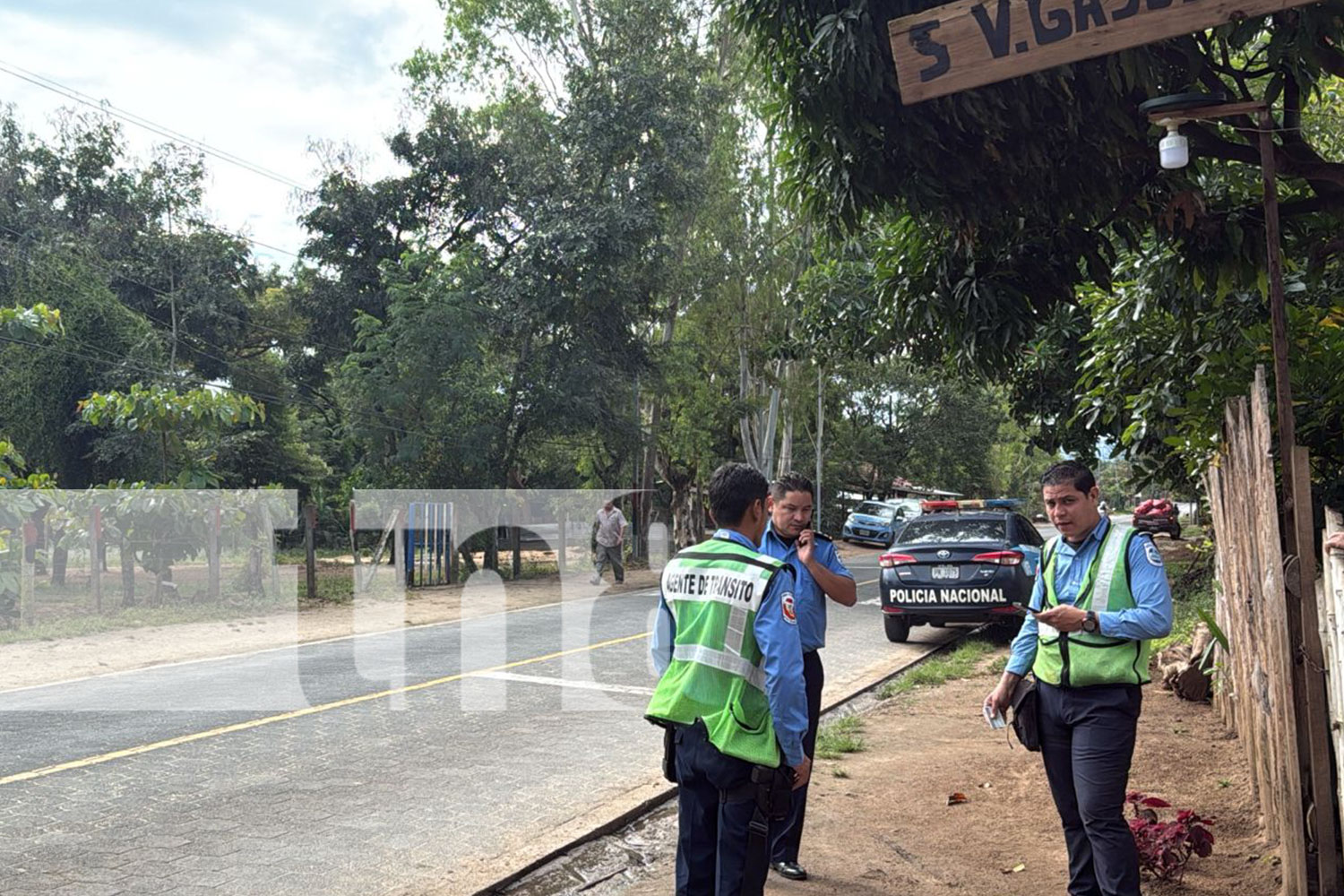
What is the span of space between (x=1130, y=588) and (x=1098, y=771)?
2.23 feet

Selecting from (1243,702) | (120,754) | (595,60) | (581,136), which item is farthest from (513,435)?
(1243,702)

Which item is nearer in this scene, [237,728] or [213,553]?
[237,728]

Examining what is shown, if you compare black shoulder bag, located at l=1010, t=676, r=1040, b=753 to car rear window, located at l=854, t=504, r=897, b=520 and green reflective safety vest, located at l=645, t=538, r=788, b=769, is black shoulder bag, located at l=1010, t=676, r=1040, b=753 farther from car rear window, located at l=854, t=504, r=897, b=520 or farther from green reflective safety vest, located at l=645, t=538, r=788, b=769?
car rear window, located at l=854, t=504, r=897, b=520

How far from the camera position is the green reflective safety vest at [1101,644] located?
14.0 ft

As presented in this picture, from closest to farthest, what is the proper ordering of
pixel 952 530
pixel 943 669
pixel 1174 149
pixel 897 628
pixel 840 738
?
pixel 1174 149 < pixel 840 738 < pixel 943 669 < pixel 897 628 < pixel 952 530

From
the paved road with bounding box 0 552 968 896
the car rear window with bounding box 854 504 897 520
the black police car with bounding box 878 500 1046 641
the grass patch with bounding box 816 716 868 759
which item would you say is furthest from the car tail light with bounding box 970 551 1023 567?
the car rear window with bounding box 854 504 897 520

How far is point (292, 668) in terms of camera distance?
11.9 metres

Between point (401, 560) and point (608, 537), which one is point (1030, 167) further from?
point (401, 560)

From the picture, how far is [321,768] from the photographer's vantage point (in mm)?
7473

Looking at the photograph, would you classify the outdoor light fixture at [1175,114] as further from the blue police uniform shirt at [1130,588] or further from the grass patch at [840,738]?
the grass patch at [840,738]

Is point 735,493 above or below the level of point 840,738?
above

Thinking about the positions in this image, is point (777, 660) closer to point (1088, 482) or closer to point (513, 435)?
point (1088, 482)

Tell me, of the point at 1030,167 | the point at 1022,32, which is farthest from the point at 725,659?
the point at 1030,167

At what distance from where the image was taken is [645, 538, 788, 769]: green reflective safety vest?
12.8 feet
